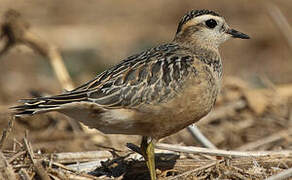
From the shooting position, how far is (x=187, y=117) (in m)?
6.02

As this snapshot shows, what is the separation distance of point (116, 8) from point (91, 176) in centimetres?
1038

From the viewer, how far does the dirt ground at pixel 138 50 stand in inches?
255

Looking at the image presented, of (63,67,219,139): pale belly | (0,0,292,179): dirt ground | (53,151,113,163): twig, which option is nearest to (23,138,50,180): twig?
(0,0,292,179): dirt ground

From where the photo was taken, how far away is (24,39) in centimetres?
885

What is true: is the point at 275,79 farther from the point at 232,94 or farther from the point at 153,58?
the point at 153,58

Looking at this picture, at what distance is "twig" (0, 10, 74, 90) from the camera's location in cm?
862

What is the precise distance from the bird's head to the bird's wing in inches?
23.5

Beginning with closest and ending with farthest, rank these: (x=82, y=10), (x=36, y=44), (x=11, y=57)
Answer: (x=36, y=44) < (x=11, y=57) < (x=82, y=10)

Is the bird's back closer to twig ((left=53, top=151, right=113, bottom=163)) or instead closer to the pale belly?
the pale belly

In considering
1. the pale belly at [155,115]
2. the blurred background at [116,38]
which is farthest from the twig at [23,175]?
the blurred background at [116,38]

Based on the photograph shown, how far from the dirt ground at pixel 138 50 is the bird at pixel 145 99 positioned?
444 millimetres

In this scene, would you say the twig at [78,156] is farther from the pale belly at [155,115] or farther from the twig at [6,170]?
the twig at [6,170]

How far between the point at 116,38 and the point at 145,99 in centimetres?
848

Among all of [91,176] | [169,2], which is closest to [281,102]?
[91,176]
